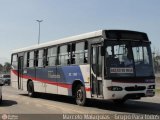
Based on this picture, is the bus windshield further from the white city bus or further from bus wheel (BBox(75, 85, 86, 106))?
bus wheel (BBox(75, 85, 86, 106))

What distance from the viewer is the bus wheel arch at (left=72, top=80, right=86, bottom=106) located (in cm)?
1723

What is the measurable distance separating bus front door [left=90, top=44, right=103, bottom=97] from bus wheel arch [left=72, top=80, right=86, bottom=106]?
95cm

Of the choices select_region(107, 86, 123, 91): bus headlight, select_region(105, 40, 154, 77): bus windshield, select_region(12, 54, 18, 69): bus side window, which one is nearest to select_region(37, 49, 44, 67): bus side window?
select_region(12, 54, 18, 69): bus side window

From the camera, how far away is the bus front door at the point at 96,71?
15906 millimetres

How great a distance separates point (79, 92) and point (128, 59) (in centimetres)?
301

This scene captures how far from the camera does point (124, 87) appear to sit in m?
15.4

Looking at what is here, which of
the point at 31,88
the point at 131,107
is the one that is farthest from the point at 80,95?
the point at 31,88

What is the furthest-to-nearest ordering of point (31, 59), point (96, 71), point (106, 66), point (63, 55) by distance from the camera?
point (31, 59), point (63, 55), point (96, 71), point (106, 66)

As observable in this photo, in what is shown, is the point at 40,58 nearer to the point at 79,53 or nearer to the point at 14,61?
the point at 14,61

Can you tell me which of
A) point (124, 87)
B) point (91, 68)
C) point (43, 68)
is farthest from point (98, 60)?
point (43, 68)

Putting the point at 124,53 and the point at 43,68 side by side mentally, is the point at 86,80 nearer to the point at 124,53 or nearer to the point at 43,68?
the point at 124,53

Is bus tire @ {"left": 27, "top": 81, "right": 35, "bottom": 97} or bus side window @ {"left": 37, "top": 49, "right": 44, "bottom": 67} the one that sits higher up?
bus side window @ {"left": 37, "top": 49, "right": 44, "bottom": 67}

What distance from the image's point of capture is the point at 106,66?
50.8 ft

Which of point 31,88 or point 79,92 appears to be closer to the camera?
point 79,92
